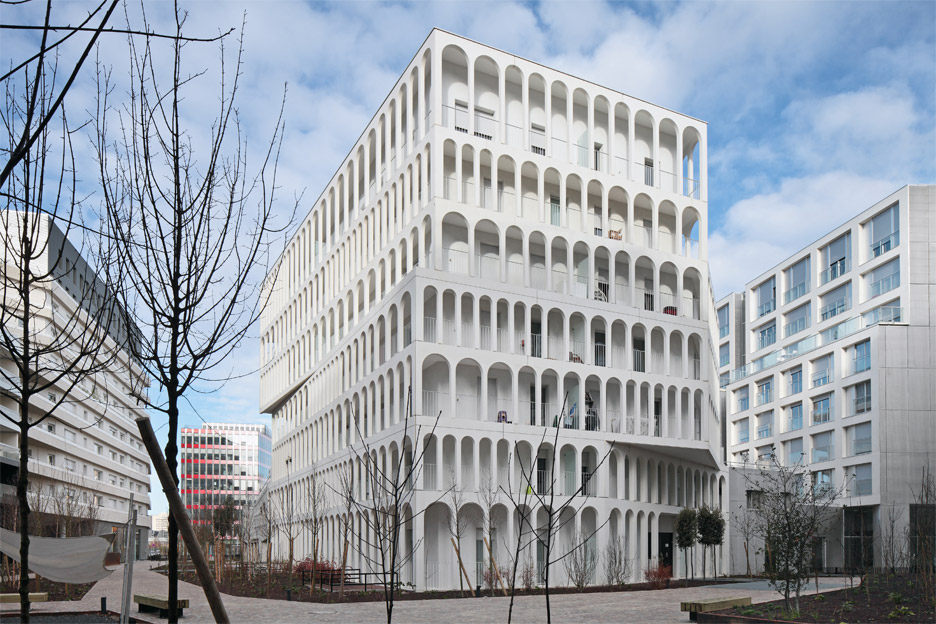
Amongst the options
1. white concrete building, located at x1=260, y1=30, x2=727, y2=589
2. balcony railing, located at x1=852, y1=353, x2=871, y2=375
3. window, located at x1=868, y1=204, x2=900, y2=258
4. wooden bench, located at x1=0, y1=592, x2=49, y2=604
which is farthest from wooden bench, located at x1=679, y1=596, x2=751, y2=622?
window, located at x1=868, y1=204, x2=900, y2=258

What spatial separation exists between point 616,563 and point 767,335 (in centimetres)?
5313

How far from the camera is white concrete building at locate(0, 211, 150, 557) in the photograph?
6122 cm

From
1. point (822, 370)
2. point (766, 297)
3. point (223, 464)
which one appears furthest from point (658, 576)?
point (223, 464)

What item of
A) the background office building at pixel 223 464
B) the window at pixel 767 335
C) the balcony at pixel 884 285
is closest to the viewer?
the balcony at pixel 884 285

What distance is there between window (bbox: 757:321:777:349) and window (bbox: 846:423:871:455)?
18.1m

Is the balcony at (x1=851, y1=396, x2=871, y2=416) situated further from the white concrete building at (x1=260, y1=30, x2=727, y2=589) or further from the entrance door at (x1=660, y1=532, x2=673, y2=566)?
the entrance door at (x1=660, y1=532, x2=673, y2=566)

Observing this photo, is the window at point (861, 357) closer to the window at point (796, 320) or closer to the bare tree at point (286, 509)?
the window at point (796, 320)

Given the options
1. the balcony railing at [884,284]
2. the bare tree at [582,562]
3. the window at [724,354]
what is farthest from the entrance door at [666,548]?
the window at [724,354]

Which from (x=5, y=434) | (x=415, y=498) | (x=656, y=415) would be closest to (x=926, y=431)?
(x=656, y=415)

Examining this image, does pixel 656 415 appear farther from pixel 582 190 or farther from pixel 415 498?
pixel 415 498

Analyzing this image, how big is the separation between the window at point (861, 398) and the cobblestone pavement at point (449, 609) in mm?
38070

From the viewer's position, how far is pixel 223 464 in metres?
162

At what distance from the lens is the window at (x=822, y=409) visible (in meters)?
71.7

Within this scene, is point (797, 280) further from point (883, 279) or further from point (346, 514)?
point (346, 514)
